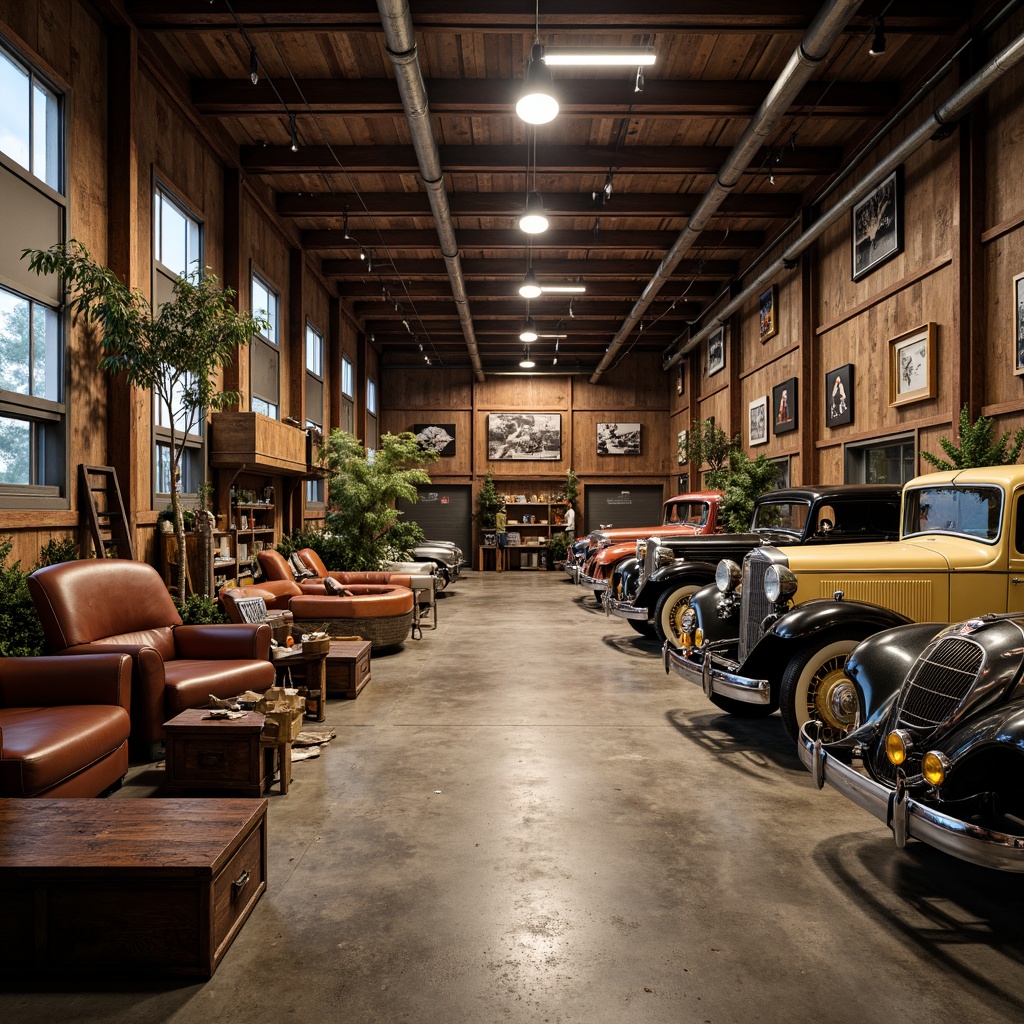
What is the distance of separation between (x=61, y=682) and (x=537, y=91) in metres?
4.86

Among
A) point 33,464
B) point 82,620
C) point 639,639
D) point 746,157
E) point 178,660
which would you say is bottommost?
point 639,639

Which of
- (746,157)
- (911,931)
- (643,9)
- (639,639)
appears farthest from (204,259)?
(911,931)

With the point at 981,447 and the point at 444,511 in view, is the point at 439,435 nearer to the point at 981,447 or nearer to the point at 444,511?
the point at 444,511

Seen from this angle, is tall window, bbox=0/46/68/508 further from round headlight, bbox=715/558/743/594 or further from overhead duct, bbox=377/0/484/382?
round headlight, bbox=715/558/743/594

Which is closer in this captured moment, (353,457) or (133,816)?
(133,816)

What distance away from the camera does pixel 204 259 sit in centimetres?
779

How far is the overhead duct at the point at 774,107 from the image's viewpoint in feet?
16.9

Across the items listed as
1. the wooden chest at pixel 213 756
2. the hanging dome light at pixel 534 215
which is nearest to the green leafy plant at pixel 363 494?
the hanging dome light at pixel 534 215

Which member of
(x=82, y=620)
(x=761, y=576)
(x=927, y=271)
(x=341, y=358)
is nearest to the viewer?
(x=82, y=620)

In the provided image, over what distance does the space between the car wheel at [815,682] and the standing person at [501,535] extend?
1435 cm

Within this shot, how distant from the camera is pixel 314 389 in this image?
12.1 m

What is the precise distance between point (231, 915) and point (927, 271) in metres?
7.47

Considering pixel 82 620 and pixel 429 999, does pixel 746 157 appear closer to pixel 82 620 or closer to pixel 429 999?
pixel 82 620

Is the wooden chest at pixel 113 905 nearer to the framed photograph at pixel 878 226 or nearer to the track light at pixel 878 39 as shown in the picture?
the track light at pixel 878 39
